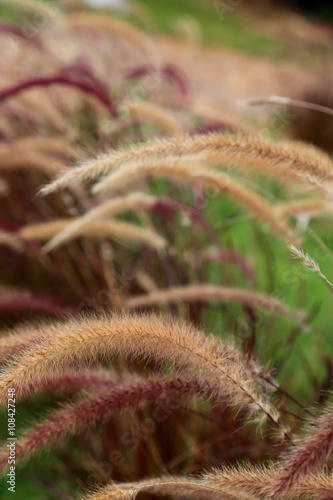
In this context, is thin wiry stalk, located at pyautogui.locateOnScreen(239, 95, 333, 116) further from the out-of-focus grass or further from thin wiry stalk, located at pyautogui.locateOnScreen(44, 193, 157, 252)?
the out-of-focus grass

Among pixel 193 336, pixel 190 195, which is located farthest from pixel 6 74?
pixel 193 336

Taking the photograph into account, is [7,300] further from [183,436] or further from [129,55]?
[129,55]

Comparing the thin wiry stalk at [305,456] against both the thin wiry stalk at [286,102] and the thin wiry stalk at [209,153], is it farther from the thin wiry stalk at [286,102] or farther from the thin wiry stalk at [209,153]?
the thin wiry stalk at [286,102]

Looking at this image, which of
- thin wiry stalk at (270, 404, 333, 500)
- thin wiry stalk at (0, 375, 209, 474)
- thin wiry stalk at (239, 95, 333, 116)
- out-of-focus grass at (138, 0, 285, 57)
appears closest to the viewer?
thin wiry stalk at (270, 404, 333, 500)

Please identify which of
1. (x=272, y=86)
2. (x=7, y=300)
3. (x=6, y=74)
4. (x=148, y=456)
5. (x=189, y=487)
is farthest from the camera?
(x=272, y=86)

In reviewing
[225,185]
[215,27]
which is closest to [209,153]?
[225,185]

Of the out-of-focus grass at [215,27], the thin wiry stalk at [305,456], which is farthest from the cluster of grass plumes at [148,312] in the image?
the out-of-focus grass at [215,27]

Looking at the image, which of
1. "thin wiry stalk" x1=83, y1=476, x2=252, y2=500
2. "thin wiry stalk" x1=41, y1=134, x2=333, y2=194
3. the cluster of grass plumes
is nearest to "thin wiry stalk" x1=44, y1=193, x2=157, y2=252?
the cluster of grass plumes

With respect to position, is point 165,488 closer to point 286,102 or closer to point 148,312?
point 148,312
